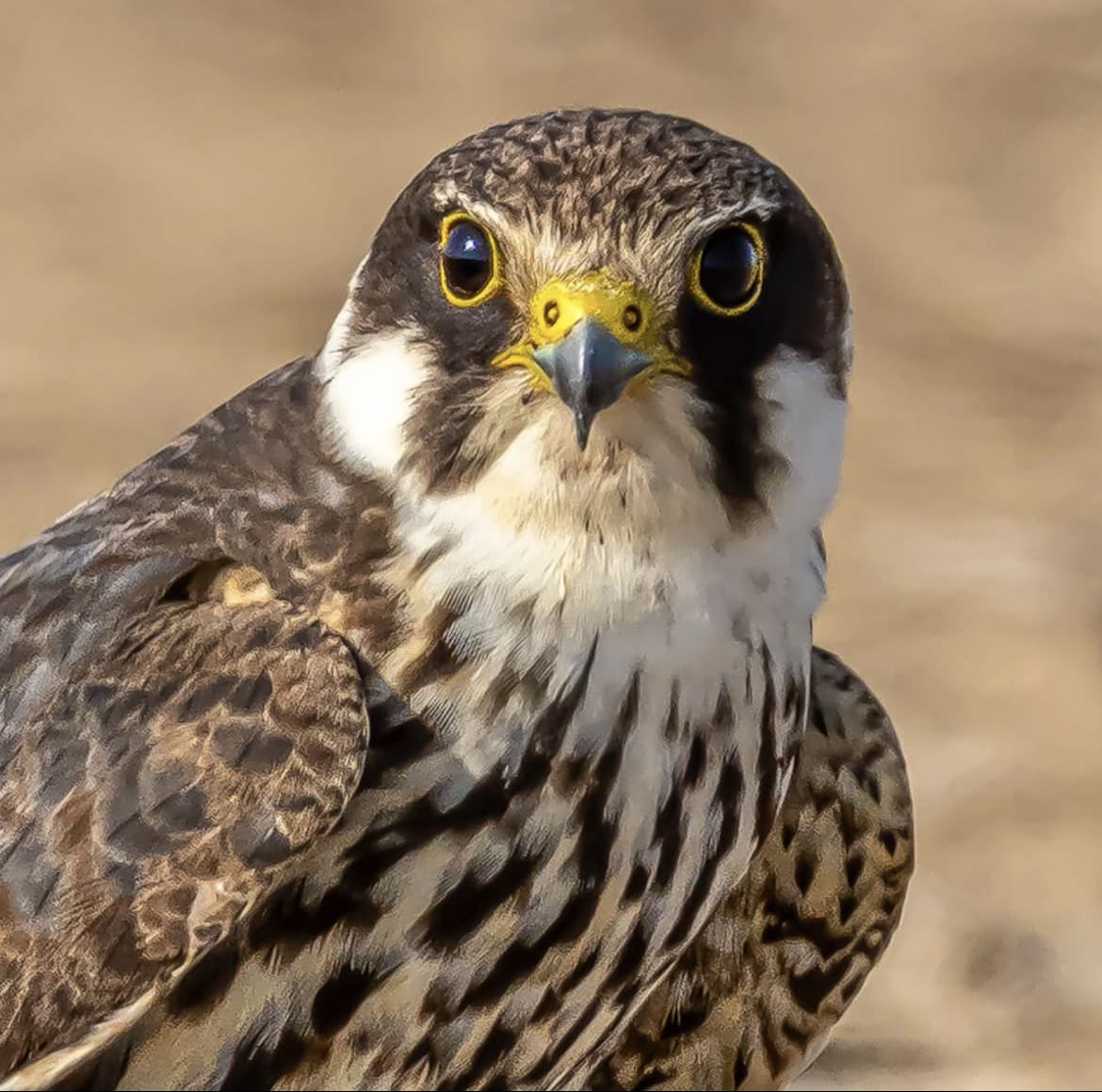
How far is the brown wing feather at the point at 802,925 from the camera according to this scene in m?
4.28

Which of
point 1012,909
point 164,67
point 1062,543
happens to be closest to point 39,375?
point 164,67

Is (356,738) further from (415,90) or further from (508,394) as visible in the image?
(415,90)

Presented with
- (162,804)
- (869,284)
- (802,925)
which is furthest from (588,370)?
(869,284)

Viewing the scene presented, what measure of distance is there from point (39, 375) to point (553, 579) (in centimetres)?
676

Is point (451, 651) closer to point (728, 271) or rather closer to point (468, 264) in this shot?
point (468, 264)

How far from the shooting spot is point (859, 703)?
434 centimetres

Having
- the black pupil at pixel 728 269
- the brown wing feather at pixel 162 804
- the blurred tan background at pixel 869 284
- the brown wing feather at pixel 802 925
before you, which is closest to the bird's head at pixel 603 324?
the black pupil at pixel 728 269

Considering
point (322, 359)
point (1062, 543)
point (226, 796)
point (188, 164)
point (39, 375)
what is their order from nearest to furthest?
point (226, 796) < point (322, 359) < point (1062, 543) < point (39, 375) < point (188, 164)

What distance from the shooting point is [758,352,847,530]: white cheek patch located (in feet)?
11.2

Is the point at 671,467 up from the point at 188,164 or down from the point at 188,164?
down

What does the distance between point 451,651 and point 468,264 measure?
556 millimetres

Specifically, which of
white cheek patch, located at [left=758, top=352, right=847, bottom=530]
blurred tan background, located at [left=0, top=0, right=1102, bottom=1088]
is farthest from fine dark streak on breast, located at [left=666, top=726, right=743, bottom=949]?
blurred tan background, located at [left=0, top=0, right=1102, bottom=1088]

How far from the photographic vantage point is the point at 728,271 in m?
3.35

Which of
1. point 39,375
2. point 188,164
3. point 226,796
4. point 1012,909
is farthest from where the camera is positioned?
point 188,164
